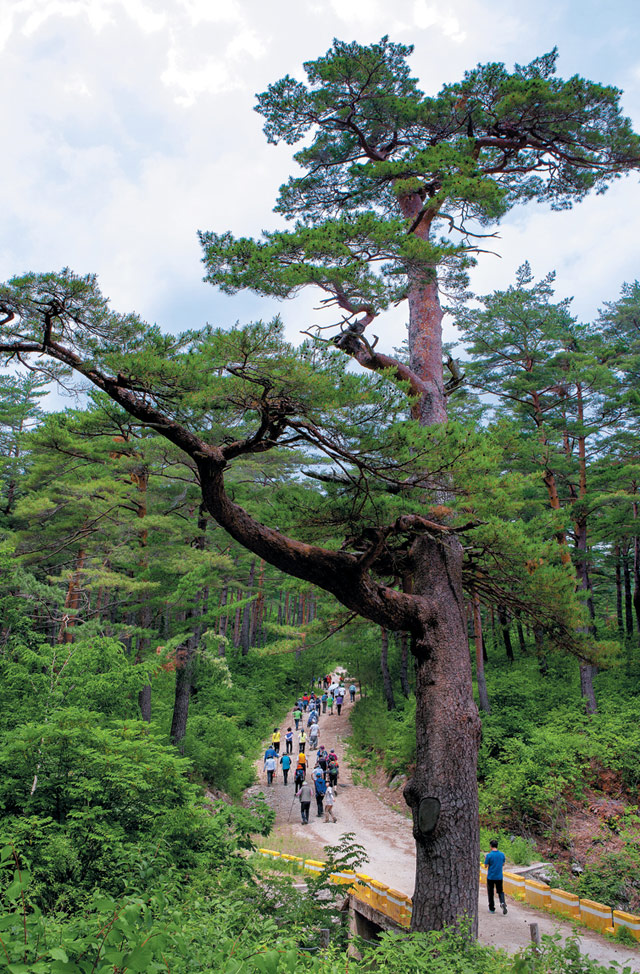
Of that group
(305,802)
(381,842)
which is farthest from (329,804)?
(381,842)

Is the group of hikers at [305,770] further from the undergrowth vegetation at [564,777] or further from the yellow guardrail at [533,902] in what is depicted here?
the yellow guardrail at [533,902]

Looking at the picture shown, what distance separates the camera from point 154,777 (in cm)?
530

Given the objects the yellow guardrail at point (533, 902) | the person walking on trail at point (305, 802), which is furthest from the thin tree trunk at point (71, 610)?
the person walking on trail at point (305, 802)

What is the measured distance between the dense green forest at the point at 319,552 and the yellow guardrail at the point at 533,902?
0.71m

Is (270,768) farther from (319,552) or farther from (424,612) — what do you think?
(319,552)

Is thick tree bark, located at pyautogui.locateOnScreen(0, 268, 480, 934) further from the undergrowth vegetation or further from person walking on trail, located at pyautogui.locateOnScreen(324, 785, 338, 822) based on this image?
person walking on trail, located at pyautogui.locateOnScreen(324, 785, 338, 822)

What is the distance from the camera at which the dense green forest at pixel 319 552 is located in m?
4.17

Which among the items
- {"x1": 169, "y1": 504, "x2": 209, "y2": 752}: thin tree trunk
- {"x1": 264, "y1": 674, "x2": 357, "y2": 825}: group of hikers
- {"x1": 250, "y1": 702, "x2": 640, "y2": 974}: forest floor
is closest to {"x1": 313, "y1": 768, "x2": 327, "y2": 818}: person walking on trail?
{"x1": 264, "y1": 674, "x2": 357, "y2": 825}: group of hikers

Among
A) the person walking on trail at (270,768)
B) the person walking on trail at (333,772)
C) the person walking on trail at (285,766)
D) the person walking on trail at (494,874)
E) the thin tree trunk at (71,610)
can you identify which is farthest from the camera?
the person walking on trail at (285,766)

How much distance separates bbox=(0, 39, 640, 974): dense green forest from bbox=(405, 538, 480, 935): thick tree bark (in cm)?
3

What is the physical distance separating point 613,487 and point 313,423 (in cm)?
1400

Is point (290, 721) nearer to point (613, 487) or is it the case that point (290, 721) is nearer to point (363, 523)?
point (613, 487)

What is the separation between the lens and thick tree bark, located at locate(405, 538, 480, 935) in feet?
18.1

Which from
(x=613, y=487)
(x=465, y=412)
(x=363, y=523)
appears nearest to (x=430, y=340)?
(x=363, y=523)
